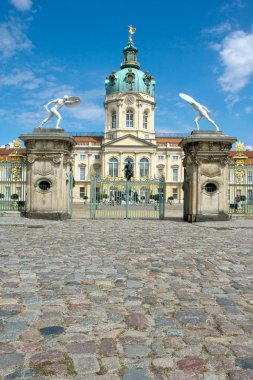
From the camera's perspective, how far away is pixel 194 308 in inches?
165

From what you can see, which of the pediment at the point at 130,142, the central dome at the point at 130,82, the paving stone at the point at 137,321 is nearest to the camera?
the paving stone at the point at 137,321

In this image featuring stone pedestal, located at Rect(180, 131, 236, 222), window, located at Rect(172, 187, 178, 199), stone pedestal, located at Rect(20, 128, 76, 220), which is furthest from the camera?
window, located at Rect(172, 187, 178, 199)

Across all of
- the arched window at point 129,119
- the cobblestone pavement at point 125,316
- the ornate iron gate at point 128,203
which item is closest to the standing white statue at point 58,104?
the ornate iron gate at point 128,203

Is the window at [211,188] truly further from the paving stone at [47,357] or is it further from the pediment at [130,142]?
the pediment at [130,142]

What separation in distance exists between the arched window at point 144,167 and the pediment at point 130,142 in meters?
2.64

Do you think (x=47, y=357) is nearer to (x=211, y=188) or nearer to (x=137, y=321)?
(x=137, y=321)

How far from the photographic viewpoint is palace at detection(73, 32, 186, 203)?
2714 inches

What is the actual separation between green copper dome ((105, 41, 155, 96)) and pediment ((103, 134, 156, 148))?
9.17m

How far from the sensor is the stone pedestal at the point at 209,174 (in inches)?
660

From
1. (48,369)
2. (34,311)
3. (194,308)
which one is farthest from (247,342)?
(34,311)

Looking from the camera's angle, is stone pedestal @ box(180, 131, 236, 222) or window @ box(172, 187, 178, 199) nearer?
stone pedestal @ box(180, 131, 236, 222)

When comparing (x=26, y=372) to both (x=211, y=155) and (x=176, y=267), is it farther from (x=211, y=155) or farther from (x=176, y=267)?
(x=211, y=155)

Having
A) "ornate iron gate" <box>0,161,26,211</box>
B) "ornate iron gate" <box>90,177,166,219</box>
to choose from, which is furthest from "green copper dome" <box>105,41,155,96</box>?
"ornate iron gate" <box>0,161,26,211</box>

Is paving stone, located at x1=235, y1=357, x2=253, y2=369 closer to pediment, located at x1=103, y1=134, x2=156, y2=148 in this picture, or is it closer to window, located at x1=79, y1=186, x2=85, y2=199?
pediment, located at x1=103, y1=134, x2=156, y2=148
